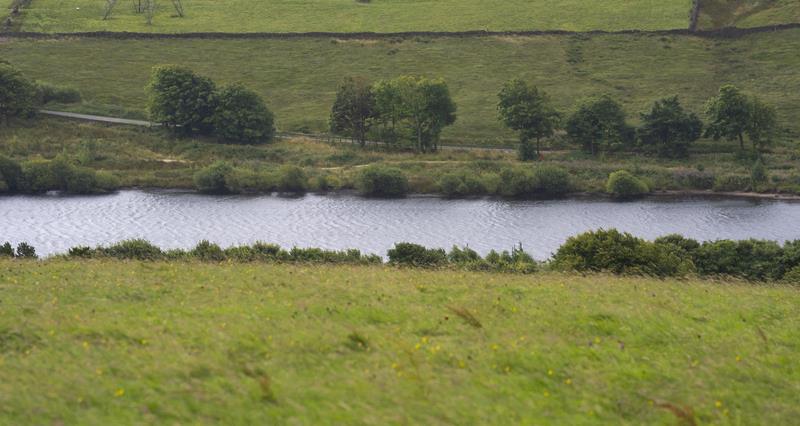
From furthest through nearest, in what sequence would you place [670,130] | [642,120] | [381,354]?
[642,120] → [670,130] → [381,354]

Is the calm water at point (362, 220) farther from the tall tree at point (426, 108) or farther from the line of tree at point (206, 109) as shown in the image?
the line of tree at point (206, 109)

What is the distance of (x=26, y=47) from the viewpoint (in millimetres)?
148875

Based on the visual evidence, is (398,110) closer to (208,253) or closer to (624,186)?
(624,186)

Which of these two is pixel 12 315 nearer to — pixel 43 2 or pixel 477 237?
pixel 477 237

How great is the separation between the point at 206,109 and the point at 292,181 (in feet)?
86.5

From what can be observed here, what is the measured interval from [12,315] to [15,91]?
109 metres

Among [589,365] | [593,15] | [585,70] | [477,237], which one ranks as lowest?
[477,237]

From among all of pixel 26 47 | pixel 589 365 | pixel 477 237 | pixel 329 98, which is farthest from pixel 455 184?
pixel 26 47

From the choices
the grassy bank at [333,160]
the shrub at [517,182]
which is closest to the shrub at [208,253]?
the grassy bank at [333,160]

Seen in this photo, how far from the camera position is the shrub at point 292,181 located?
317 feet

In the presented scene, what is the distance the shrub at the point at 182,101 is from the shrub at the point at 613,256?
83762mm

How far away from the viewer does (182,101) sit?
116 m

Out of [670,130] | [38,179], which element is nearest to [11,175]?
[38,179]

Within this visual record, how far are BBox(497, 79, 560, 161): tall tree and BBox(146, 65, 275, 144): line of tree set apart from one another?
31232 millimetres
